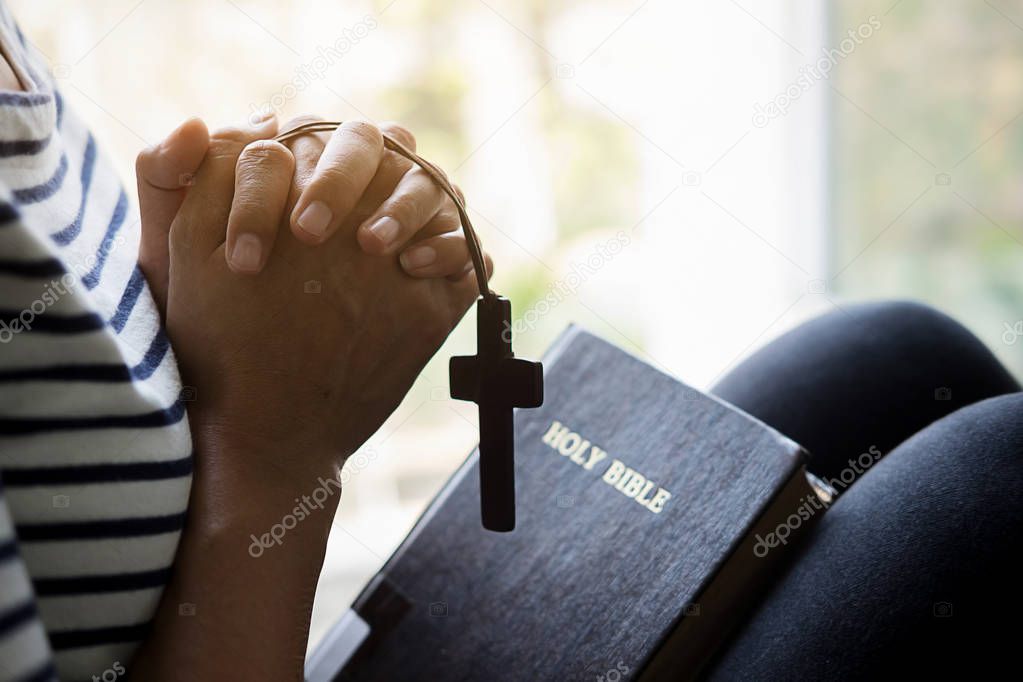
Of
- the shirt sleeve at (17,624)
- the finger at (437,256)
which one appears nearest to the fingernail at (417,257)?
the finger at (437,256)

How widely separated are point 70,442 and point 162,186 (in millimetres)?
192

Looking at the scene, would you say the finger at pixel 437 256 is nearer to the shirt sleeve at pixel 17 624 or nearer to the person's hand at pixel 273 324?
the person's hand at pixel 273 324

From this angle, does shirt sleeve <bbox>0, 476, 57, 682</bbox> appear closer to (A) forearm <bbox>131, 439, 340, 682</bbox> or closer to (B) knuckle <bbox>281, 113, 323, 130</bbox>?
(A) forearm <bbox>131, 439, 340, 682</bbox>

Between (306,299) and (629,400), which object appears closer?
(306,299)

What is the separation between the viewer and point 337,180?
50 cm

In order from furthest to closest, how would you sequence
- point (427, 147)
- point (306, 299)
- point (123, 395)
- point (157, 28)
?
point (427, 147) → point (157, 28) → point (306, 299) → point (123, 395)

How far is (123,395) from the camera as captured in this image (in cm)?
42

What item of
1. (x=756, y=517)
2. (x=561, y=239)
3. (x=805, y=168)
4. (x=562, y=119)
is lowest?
(x=561, y=239)

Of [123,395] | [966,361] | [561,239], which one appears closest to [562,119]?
[561,239]

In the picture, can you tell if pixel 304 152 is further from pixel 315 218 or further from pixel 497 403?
pixel 497 403

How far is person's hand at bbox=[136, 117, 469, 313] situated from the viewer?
50 cm

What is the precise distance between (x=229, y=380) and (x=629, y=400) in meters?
0.27

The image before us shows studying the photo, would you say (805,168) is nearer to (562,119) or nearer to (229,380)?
(562,119)

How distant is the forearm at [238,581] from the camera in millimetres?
465
